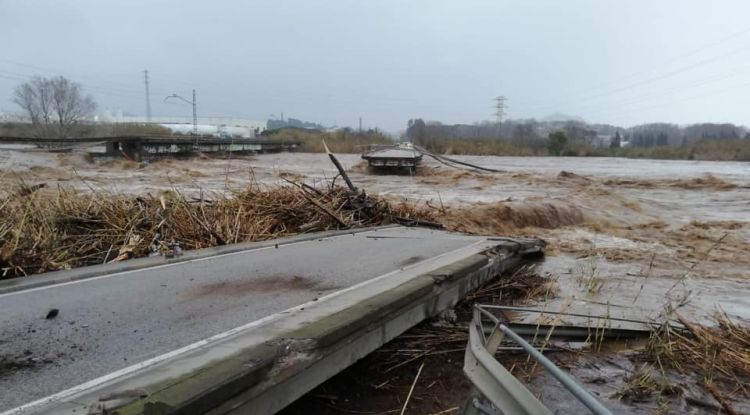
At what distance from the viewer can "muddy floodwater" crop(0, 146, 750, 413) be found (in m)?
6.40

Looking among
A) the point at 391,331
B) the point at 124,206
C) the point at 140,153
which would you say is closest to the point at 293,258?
the point at 391,331

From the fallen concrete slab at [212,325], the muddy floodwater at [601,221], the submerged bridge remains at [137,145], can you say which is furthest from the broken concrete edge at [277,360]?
the submerged bridge remains at [137,145]

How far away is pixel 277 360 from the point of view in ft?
7.79

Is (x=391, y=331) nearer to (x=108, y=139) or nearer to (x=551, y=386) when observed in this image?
(x=551, y=386)

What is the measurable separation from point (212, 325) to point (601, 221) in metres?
12.4

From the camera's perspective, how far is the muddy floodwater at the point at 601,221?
21.0ft

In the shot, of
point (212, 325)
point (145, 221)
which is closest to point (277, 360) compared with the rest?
point (212, 325)

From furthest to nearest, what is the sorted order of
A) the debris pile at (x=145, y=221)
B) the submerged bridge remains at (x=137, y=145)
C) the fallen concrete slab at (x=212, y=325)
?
the submerged bridge remains at (x=137, y=145) < the debris pile at (x=145, y=221) < the fallen concrete slab at (x=212, y=325)

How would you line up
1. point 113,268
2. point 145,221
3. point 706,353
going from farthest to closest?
point 145,221 → point 113,268 → point 706,353

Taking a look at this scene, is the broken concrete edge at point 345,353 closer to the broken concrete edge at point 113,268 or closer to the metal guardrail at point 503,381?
the metal guardrail at point 503,381

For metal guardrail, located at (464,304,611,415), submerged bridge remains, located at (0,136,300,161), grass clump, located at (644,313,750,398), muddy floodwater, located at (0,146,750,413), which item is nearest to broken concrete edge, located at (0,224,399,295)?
muddy floodwater, located at (0,146,750,413)

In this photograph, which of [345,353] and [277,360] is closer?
[277,360]

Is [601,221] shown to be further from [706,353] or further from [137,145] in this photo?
[137,145]

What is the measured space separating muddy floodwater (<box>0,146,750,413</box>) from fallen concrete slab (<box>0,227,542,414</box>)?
162cm
